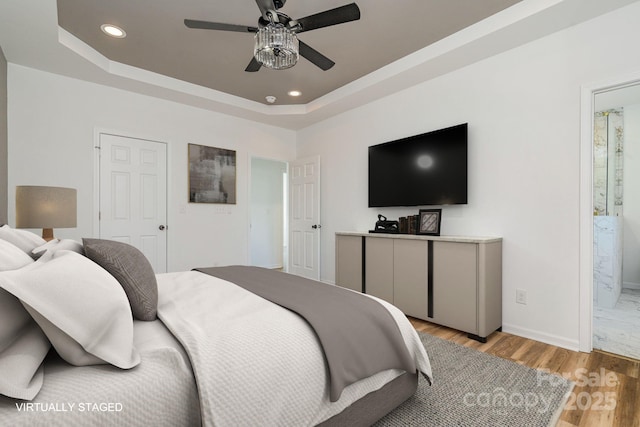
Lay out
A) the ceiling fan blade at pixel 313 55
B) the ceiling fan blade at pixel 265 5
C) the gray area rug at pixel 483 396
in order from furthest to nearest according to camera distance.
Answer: the ceiling fan blade at pixel 313 55
the ceiling fan blade at pixel 265 5
the gray area rug at pixel 483 396

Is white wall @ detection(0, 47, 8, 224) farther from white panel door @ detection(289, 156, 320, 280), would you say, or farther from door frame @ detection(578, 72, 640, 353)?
door frame @ detection(578, 72, 640, 353)

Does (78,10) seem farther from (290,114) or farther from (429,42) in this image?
(429,42)

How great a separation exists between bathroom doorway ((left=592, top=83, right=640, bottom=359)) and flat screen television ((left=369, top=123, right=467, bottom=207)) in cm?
167

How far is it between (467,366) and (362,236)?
1.73 metres

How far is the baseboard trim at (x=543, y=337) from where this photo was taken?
2328mm

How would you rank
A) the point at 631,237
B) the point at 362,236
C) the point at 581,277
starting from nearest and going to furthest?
1. the point at 581,277
2. the point at 362,236
3. the point at 631,237

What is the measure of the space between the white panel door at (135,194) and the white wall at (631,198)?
5.95 meters

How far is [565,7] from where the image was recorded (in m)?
2.13

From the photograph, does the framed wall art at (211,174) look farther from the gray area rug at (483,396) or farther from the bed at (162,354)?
the gray area rug at (483,396)

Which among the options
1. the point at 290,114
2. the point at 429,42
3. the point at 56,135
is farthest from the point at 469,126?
the point at 56,135

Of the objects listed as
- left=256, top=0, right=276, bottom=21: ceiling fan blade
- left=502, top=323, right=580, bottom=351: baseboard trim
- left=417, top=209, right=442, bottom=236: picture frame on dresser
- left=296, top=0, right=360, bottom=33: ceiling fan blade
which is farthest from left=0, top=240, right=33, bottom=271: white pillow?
left=502, top=323, right=580, bottom=351: baseboard trim

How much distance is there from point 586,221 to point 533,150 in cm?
70

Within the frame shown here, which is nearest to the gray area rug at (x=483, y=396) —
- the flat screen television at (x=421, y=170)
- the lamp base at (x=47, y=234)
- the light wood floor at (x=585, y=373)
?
the light wood floor at (x=585, y=373)

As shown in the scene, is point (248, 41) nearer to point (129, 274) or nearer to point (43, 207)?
point (43, 207)
